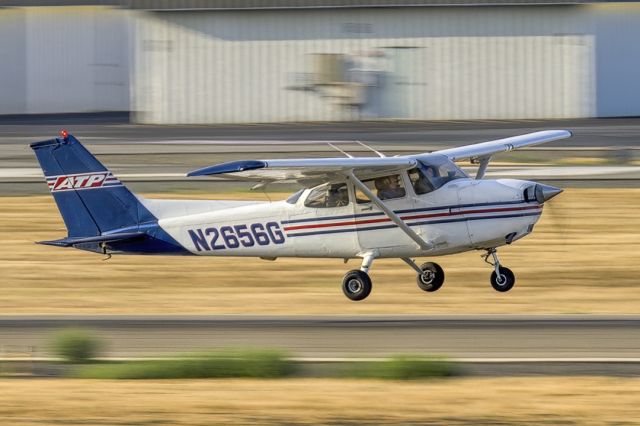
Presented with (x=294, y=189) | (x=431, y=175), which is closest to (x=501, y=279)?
(x=431, y=175)

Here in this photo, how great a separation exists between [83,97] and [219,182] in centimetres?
2594

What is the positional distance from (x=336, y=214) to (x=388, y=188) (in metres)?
0.87

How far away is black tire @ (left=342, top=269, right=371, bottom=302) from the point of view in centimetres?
1956

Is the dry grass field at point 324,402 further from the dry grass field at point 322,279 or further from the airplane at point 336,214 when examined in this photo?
the dry grass field at point 322,279

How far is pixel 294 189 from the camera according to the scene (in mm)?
24078

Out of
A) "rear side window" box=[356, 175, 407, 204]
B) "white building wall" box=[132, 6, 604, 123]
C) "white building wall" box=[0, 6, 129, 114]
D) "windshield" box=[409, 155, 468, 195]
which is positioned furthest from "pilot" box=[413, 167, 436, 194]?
"white building wall" box=[0, 6, 129, 114]

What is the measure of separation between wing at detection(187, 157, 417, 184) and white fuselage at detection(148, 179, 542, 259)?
545mm

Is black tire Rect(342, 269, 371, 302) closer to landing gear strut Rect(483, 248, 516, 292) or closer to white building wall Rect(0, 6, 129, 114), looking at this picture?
landing gear strut Rect(483, 248, 516, 292)

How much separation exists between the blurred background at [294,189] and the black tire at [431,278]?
0.39 metres

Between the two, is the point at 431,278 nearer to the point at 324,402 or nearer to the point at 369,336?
the point at 369,336

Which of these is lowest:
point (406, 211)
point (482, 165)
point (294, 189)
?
point (406, 211)

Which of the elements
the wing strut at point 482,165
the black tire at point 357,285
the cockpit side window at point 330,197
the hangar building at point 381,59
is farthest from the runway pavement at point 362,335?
the hangar building at point 381,59

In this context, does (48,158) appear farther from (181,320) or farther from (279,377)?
(279,377)

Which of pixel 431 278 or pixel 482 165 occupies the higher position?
pixel 482 165
